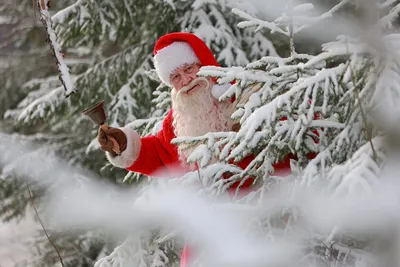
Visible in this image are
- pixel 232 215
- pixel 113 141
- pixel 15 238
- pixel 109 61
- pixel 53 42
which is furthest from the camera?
pixel 15 238

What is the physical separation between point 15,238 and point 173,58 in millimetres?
3506

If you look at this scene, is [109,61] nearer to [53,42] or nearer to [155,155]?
[155,155]

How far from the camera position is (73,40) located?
517 centimetres

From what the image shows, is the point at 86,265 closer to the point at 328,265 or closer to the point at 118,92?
the point at 118,92

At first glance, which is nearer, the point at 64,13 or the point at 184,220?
the point at 184,220

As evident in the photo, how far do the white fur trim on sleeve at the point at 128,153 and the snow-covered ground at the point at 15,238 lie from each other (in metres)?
3.14

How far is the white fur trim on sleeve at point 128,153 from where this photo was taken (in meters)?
3.03

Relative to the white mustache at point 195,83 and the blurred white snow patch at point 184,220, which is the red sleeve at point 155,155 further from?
the blurred white snow patch at point 184,220

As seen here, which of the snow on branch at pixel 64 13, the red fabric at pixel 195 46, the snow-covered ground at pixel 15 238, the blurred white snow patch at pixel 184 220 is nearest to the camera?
the blurred white snow patch at pixel 184 220

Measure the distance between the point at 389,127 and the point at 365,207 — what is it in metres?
0.14

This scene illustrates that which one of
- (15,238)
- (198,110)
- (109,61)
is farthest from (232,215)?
(15,238)

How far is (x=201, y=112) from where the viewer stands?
300cm

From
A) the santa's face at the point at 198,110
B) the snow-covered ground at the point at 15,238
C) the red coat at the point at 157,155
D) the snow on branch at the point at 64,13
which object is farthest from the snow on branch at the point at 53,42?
the snow-covered ground at the point at 15,238

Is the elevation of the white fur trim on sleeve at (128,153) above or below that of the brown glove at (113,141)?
below
